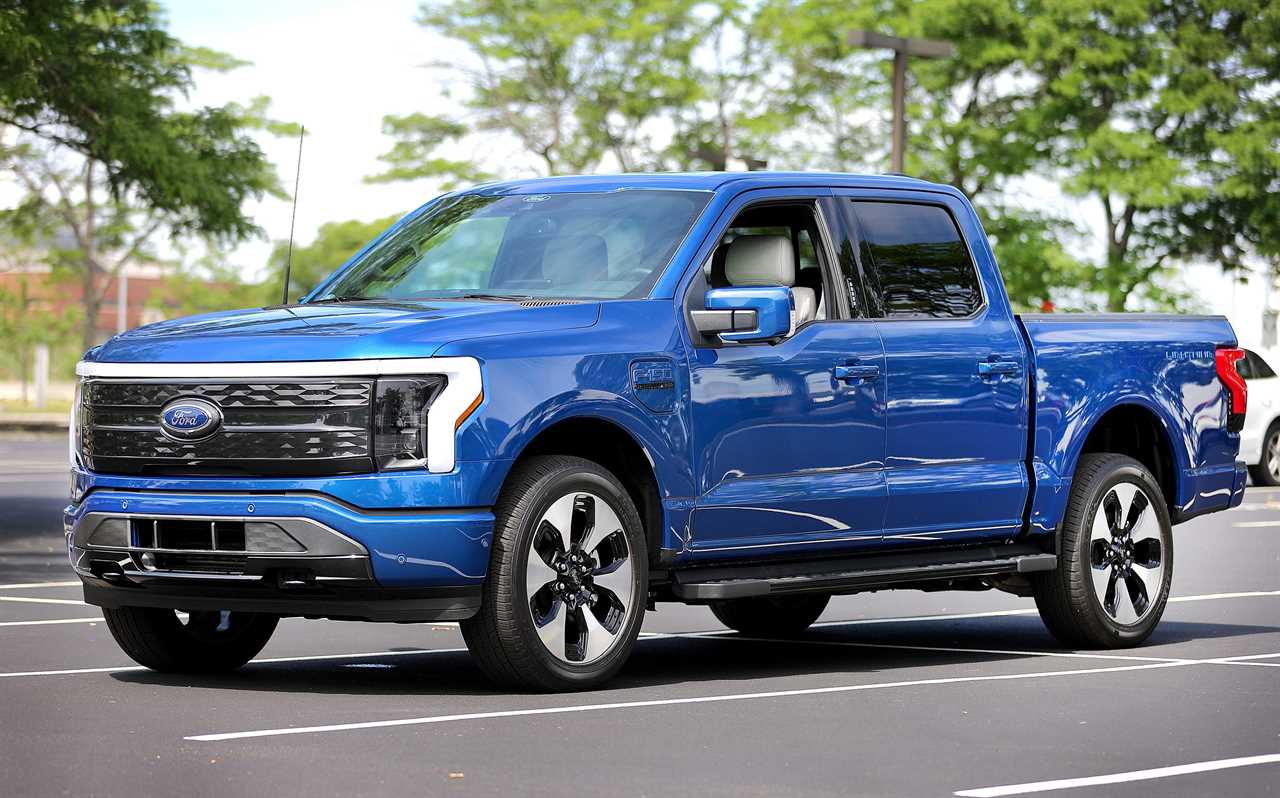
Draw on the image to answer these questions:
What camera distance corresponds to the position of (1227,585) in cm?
1455

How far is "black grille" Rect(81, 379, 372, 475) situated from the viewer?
8000 millimetres

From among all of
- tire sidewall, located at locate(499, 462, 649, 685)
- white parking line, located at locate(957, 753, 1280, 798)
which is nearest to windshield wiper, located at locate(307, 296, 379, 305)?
tire sidewall, located at locate(499, 462, 649, 685)

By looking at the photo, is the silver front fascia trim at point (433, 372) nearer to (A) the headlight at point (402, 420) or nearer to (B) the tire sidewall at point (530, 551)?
(A) the headlight at point (402, 420)

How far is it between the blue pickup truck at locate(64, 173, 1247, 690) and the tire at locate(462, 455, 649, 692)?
12 millimetres

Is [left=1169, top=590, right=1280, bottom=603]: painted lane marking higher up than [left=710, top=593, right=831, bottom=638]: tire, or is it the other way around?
[left=710, top=593, right=831, bottom=638]: tire

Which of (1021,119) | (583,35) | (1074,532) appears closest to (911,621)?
(1074,532)

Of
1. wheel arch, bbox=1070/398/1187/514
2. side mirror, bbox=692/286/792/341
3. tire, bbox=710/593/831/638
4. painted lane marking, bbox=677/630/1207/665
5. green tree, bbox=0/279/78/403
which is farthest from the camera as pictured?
green tree, bbox=0/279/78/403

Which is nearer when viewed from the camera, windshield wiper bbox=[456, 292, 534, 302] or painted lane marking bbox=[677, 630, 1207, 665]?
windshield wiper bbox=[456, 292, 534, 302]

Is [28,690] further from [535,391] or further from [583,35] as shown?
[583,35]

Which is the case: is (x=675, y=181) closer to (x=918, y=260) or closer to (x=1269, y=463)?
(x=918, y=260)

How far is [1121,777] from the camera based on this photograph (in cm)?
679

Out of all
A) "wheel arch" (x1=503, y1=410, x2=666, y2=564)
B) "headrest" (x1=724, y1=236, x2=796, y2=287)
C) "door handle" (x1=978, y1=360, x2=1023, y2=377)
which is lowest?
"wheel arch" (x1=503, y1=410, x2=666, y2=564)

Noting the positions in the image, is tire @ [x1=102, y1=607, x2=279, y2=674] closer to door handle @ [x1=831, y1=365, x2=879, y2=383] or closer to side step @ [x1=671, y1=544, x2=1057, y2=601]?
side step @ [x1=671, y1=544, x2=1057, y2=601]

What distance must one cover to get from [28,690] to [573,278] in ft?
8.47
